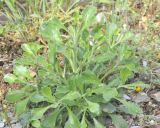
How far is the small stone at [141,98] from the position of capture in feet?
9.11

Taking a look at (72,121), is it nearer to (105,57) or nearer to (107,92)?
(107,92)

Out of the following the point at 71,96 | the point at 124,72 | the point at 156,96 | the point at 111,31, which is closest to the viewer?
the point at 71,96

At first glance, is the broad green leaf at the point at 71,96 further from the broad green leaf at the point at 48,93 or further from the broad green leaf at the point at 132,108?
the broad green leaf at the point at 132,108

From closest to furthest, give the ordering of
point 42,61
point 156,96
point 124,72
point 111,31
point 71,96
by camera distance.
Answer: point 71,96, point 124,72, point 42,61, point 111,31, point 156,96

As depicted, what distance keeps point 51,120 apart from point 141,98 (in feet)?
2.06

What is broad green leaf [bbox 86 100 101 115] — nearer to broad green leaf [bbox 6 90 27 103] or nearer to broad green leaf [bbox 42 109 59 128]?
broad green leaf [bbox 42 109 59 128]

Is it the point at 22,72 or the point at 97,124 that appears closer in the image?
the point at 97,124

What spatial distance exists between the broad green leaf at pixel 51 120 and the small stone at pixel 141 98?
551 millimetres

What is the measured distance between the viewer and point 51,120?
2482 millimetres

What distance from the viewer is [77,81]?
96.9 inches

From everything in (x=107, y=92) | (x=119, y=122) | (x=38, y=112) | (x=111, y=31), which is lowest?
(x=119, y=122)

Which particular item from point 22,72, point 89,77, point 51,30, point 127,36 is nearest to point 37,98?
point 22,72

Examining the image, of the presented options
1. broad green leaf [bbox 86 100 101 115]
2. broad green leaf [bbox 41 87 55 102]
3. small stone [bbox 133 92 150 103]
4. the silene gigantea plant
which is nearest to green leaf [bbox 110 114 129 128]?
the silene gigantea plant

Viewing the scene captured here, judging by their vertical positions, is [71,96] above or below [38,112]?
above
